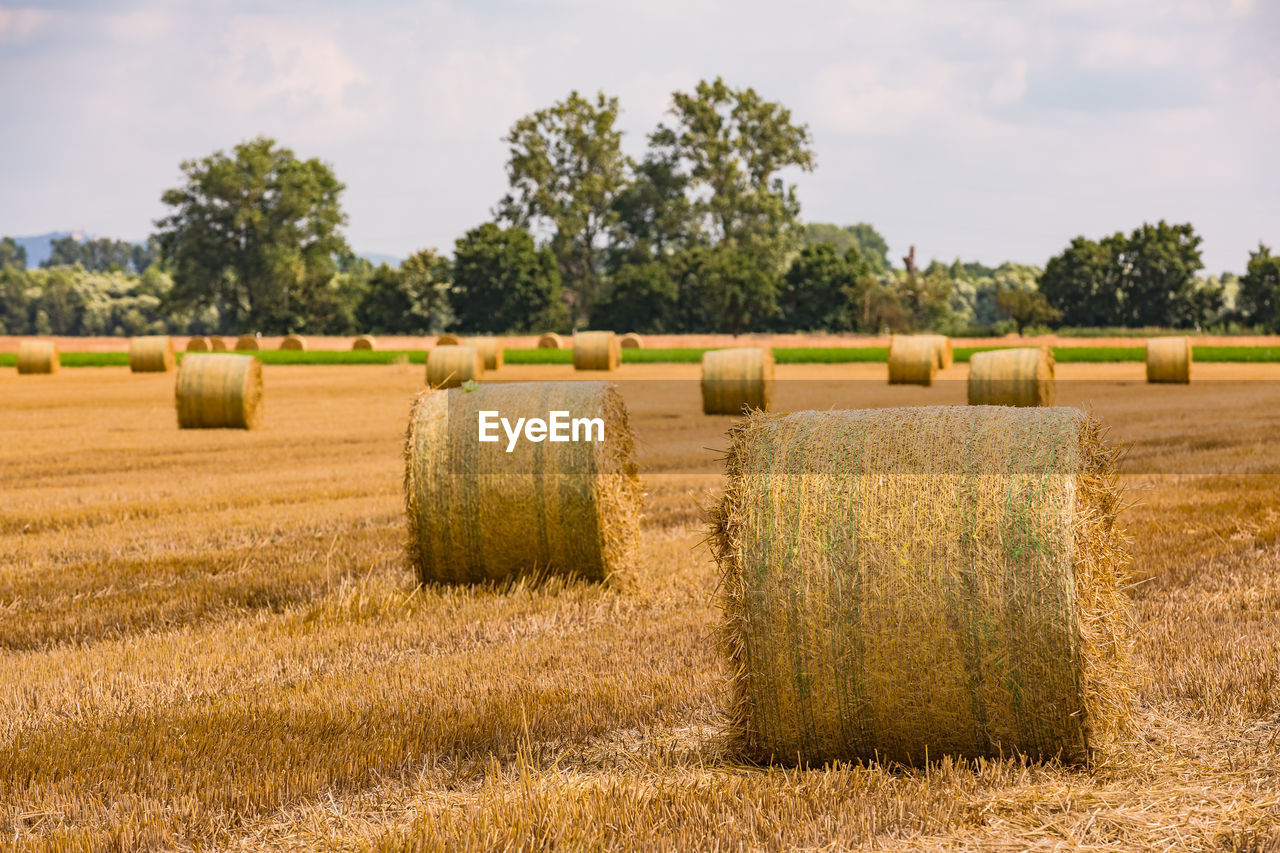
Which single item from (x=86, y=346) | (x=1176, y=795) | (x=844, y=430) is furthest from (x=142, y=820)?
(x=86, y=346)

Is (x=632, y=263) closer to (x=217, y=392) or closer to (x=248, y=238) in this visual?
(x=248, y=238)

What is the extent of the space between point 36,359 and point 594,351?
1805cm

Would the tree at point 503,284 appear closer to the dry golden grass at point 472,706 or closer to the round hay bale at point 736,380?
the round hay bale at point 736,380

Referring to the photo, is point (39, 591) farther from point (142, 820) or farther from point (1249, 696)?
point (1249, 696)

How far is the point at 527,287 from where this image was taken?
8319 cm

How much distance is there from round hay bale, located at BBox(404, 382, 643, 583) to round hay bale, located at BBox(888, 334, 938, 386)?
25603mm

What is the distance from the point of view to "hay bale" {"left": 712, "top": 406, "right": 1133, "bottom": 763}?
485cm

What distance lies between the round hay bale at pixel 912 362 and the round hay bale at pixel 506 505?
84.0 ft

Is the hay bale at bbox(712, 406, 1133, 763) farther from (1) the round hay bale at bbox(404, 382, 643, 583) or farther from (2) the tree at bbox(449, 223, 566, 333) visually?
(2) the tree at bbox(449, 223, 566, 333)

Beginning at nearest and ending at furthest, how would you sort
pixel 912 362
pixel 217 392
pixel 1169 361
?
pixel 217 392 < pixel 1169 361 < pixel 912 362

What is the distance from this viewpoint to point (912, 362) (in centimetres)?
3366

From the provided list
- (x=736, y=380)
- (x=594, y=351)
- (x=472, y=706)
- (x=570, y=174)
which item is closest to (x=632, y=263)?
(x=570, y=174)

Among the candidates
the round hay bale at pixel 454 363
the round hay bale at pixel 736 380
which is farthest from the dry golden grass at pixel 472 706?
the round hay bale at pixel 454 363

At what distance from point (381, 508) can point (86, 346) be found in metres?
50.7
